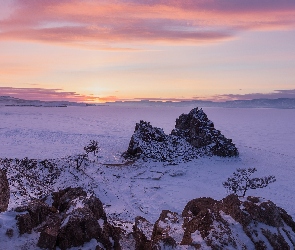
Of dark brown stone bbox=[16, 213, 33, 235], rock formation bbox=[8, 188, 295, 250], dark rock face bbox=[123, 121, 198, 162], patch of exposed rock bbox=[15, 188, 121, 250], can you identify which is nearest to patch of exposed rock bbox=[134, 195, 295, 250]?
rock formation bbox=[8, 188, 295, 250]

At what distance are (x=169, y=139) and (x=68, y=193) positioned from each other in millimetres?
34773

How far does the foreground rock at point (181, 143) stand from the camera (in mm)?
45531

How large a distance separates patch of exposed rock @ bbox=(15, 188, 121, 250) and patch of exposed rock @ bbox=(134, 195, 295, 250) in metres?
1.96

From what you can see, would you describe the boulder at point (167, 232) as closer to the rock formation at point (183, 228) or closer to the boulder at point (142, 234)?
the rock formation at point (183, 228)

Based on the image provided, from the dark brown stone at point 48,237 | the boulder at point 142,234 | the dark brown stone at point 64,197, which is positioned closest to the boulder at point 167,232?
the boulder at point 142,234

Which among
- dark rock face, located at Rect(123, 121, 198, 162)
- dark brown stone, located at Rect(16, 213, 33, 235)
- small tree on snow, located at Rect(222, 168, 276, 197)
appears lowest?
small tree on snow, located at Rect(222, 168, 276, 197)

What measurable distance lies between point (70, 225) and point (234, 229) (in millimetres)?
7160

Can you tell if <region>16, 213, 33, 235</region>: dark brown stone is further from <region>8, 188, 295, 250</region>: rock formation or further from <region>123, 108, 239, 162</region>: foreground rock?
<region>123, 108, 239, 162</region>: foreground rock

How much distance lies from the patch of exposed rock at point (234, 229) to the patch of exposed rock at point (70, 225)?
196 cm

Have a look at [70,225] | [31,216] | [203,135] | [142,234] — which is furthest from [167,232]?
[203,135]

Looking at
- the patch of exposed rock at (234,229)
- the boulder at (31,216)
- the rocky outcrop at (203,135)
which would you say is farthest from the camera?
the rocky outcrop at (203,135)

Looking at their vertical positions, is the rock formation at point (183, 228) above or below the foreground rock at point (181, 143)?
above

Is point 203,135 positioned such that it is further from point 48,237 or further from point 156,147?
point 48,237

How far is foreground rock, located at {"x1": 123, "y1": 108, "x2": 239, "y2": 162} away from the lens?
4553cm
